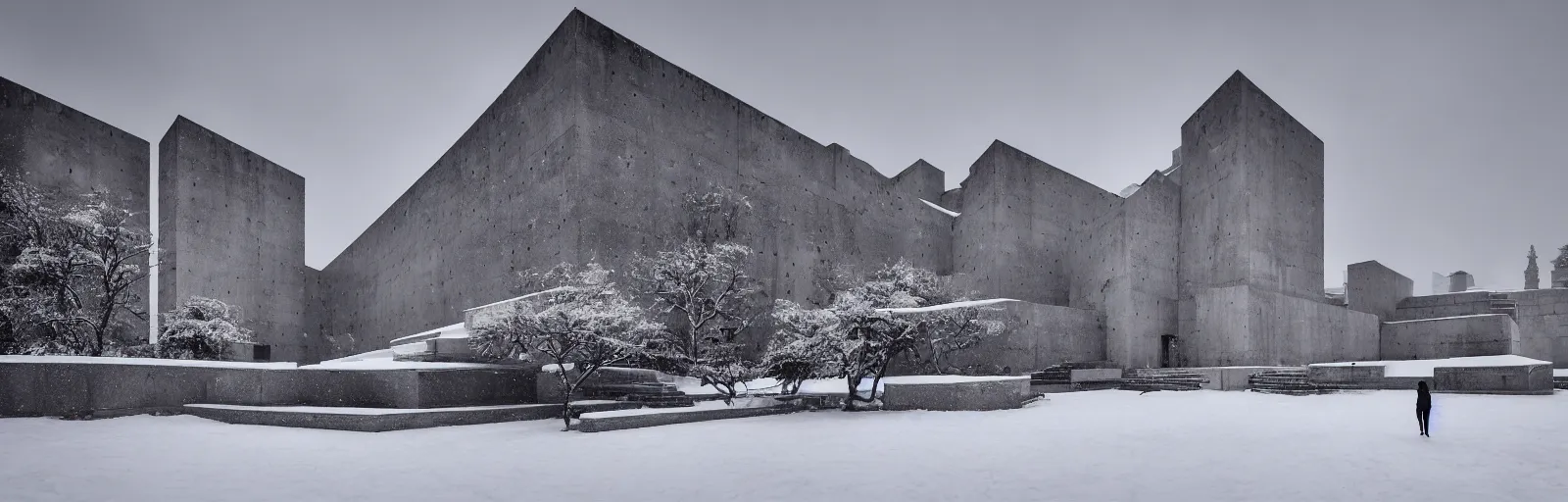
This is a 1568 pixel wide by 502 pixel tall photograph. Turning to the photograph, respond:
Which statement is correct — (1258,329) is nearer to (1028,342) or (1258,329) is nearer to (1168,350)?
(1168,350)

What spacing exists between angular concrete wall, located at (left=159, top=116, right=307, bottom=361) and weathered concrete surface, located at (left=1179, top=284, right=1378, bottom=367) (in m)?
30.3

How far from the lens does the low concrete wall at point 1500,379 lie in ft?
51.2

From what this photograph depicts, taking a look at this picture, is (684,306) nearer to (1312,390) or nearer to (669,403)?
(669,403)

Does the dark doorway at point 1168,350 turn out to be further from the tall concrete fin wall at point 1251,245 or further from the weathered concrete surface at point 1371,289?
the weathered concrete surface at point 1371,289

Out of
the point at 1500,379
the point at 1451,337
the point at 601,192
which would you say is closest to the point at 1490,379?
the point at 1500,379

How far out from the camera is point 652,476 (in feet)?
20.9

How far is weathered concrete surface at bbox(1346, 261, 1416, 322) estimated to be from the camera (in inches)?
1152

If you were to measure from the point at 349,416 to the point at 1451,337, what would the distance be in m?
30.4

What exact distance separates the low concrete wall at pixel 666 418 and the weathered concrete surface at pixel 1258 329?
1636 cm

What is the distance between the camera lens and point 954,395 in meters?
12.0

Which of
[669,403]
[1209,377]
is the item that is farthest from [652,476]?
[1209,377]

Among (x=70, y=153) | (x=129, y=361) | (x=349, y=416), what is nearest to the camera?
(x=349, y=416)

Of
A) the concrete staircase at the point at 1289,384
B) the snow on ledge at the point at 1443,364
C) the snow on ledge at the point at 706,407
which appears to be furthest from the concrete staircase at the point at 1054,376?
the snow on ledge at the point at 706,407

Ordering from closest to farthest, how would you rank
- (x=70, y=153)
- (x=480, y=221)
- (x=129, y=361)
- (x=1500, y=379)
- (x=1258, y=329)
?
1. (x=129, y=361)
2. (x=1500, y=379)
3. (x=70, y=153)
4. (x=1258, y=329)
5. (x=480, y=221)
